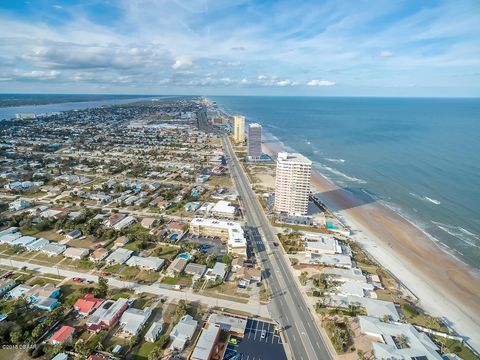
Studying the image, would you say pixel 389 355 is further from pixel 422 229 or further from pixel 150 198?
pixel 150 198

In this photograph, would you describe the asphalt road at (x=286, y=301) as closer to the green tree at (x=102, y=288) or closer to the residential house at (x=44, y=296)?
the green tree at (x=102, y=288)

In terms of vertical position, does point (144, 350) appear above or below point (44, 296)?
below

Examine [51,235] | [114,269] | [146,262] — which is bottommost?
[114,269]

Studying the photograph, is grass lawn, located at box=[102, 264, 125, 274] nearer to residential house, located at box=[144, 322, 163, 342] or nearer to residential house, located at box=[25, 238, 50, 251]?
residential house, located at box=[144, 322, 163, 342]

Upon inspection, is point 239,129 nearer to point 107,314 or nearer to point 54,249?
point 54,249

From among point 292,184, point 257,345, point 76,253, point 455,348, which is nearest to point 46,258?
point 76,253
